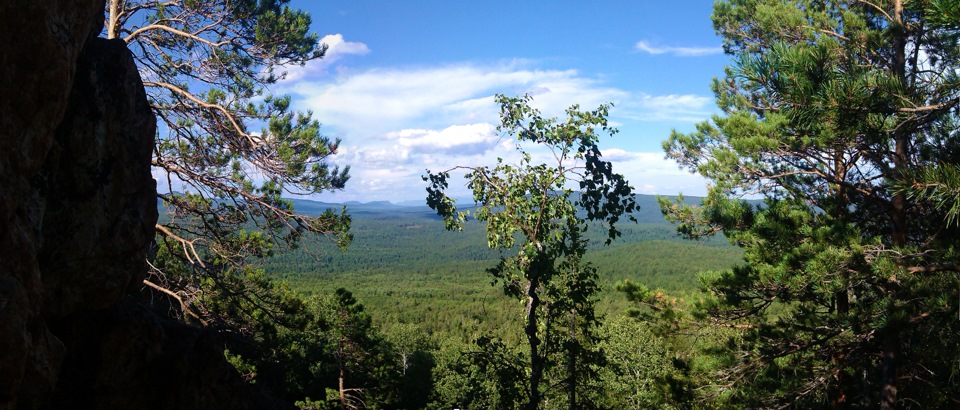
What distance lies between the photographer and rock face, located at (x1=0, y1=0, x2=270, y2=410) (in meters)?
3.10

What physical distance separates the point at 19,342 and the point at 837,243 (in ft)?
27.9

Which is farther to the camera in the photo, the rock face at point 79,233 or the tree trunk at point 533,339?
the tree trunk at point 533,339

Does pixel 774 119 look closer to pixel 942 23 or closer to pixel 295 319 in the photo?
pixel 942 23

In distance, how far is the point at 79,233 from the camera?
4.02 m

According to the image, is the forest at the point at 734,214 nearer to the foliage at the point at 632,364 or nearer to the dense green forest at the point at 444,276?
the dense green forest at the point at 444,276

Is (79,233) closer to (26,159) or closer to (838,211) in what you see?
(26,159)

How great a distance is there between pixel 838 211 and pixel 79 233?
9.33 meters

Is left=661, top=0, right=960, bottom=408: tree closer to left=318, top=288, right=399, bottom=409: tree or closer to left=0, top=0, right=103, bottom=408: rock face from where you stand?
left=0, top=0, right=103, bottom=408: rock face

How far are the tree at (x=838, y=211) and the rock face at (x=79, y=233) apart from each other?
5664 mm

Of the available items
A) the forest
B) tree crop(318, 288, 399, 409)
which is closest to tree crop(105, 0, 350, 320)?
the forest

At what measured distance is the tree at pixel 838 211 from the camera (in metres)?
5.29

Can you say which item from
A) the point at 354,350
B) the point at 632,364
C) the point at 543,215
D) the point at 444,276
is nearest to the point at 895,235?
the point at 543,215

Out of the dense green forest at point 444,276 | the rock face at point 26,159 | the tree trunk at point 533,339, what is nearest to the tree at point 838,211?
the tree trunk at point 533,339

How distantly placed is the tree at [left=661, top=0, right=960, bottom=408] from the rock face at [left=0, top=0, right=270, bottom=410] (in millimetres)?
5664
